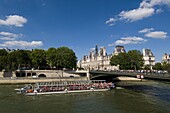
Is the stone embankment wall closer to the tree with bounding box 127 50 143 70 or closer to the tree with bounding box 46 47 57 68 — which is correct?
the tree with bounding box 46 47 57 68

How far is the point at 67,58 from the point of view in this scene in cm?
10594

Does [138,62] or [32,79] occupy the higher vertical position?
[138,62]

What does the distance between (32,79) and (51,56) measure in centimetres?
3133

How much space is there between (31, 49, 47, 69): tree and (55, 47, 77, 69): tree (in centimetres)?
687

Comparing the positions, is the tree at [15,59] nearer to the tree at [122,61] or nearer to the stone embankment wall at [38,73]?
the stone embankment wall at [38,73]

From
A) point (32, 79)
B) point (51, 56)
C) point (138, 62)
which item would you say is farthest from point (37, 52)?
point (138, 62)

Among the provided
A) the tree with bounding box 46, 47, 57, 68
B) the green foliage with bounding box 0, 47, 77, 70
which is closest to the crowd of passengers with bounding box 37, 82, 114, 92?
the green foliage with bounding box 0, 47, 77, 70

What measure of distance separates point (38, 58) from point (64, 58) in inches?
488

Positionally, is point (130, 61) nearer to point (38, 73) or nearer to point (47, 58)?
point (47, 58)

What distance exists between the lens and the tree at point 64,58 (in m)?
105

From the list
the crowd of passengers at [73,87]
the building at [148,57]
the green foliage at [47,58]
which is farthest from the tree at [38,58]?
the building at [148,57]

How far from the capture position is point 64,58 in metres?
105

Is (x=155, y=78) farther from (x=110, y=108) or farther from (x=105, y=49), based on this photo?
(x=105, y=49)

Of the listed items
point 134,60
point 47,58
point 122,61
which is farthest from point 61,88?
point 122,61
